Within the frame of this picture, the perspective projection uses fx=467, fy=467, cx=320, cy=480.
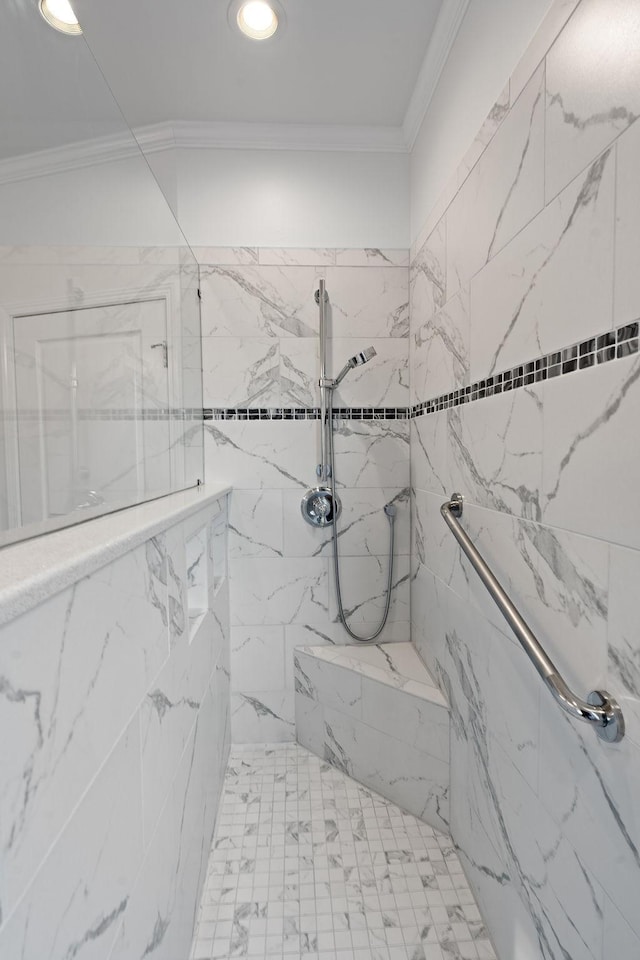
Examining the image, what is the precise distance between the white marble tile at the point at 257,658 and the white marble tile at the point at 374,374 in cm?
104

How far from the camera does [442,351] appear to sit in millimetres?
1555

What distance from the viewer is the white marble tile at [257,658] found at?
2.01 meters

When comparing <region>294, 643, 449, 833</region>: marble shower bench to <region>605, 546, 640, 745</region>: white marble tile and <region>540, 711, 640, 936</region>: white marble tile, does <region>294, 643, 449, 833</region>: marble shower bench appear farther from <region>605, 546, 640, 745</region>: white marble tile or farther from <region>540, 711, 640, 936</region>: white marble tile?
<region>605, 546, 640, 745</region>: white marble tile

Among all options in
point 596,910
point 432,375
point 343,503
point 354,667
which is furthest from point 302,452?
point 596,910

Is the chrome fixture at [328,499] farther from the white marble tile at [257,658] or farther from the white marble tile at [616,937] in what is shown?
the white marble tile at [616,937]

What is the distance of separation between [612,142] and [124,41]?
1605 mm

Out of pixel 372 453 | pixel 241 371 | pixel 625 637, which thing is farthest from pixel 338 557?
pixel 625 637

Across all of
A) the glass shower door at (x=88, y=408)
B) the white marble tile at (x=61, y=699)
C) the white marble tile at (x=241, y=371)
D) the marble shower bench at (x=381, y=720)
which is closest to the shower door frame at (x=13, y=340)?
the glass shower door at (x=88, y=408)

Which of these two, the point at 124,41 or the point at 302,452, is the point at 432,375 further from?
the point at 124,41

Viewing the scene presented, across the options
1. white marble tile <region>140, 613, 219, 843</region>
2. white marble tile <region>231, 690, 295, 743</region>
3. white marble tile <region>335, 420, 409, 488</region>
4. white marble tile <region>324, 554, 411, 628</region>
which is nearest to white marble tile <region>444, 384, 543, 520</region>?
white marble tile <region>335, 420, 409, 488</region>

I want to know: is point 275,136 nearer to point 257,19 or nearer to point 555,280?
point 257,19

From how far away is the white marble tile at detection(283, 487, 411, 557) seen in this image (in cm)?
201

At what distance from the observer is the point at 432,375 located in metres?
1.67

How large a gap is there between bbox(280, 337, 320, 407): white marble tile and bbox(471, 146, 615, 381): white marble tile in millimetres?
894
